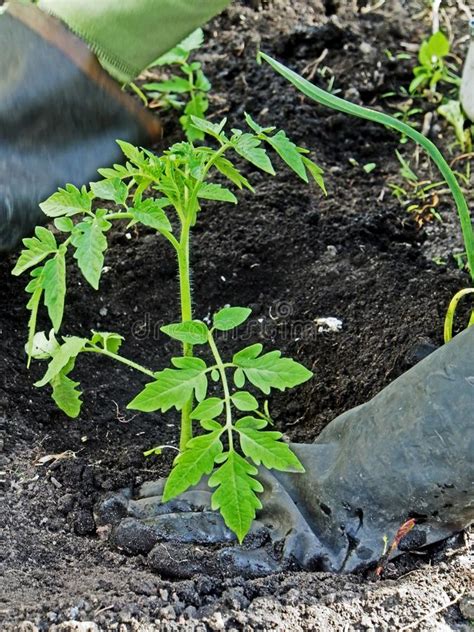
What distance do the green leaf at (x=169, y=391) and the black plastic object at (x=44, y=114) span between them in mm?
679

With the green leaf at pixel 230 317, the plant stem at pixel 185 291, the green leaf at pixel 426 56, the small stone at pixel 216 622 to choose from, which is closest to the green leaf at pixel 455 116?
the green leaf at pixel 426 56

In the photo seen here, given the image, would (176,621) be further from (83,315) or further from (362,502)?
(83,315)

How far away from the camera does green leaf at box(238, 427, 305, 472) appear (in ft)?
4.73

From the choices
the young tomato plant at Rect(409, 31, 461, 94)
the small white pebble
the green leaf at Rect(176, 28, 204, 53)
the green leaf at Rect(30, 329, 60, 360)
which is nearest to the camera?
the green leaf at Rect(30, 329, 60, 360)

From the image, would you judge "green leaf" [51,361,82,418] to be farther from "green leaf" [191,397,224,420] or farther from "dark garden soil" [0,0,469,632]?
"green leaf" [191,397,224,420]

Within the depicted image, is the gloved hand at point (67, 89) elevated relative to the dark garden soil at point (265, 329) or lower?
elevated

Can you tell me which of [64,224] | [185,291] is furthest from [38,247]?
[185,291]

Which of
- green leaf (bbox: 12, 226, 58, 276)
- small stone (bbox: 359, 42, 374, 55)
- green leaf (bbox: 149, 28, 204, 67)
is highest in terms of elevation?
green leaf (bbox: 12, 226, 58, 276)

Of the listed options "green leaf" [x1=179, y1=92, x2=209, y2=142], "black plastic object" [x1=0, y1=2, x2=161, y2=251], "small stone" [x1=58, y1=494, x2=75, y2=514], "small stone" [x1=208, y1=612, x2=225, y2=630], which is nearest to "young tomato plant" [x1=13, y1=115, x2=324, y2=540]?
"small stone" [x1=208, y1=612, x2=225, y2=630]

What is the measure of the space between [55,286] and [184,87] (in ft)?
4.91

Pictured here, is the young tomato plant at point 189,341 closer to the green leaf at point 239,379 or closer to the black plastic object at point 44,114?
the green leaf at point 239,379

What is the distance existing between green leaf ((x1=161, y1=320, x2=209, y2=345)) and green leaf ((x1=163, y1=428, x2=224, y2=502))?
6.2 inches

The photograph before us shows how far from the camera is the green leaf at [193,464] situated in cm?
144

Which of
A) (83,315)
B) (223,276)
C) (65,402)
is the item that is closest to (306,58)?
(223,276)
